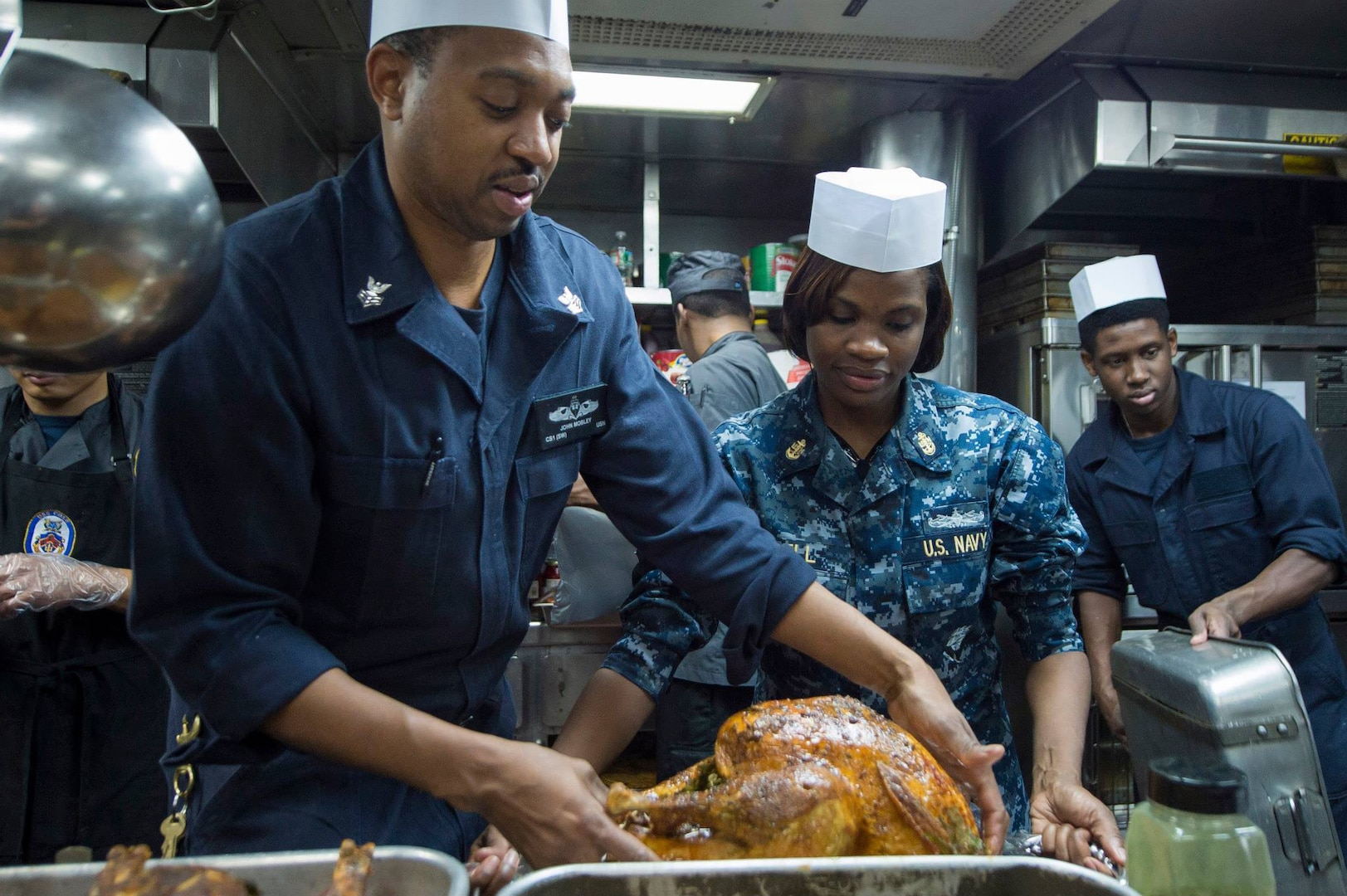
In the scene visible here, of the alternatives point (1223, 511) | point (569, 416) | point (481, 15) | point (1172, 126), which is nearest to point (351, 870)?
point (569, 416)

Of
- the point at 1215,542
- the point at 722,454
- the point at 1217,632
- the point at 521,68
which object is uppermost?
the point at 521,68

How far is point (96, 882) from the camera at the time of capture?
2.63 ft

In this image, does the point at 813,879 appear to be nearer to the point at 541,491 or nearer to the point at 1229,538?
the point at 541,491

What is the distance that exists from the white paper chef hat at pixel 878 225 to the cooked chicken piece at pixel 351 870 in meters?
1.41

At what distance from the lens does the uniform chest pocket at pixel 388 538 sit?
49.4 inches

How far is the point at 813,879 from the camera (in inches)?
32.3

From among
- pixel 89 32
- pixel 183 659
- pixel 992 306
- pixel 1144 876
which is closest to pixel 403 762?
pixel 183 659

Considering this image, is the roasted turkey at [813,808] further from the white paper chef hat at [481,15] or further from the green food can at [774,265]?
the green food can at [774,265]

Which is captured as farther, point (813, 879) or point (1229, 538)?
point (1229, 538)

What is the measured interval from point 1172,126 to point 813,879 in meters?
3.98

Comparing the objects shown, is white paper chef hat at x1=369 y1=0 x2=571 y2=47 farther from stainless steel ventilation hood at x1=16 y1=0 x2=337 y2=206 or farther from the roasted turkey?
stainless steel ventilation hood at x1=16 y1=0 x2=337 y2=206

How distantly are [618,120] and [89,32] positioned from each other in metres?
1.97

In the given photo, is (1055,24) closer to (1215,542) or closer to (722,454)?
(1215,542)

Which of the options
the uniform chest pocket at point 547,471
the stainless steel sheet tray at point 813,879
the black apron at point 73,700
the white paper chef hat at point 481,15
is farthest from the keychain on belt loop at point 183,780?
the black apron at point 73,700
